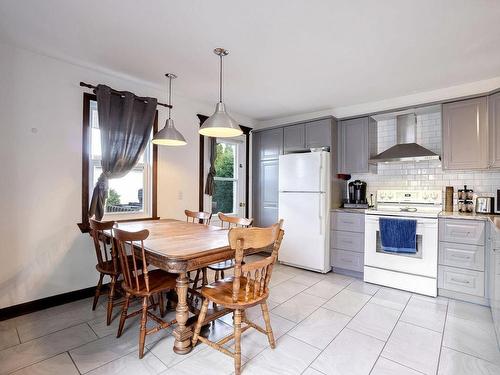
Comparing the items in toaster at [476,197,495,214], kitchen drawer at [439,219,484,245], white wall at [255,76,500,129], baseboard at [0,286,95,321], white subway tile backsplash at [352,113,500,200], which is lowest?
baseboard at [0,286,95,321]

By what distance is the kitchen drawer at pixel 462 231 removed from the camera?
2.72 metres

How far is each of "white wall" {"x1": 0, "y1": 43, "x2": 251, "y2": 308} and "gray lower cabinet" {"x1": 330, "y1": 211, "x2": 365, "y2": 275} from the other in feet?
10.1

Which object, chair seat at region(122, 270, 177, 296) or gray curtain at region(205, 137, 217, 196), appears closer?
chair seat at region(122, 270, 177, 296)

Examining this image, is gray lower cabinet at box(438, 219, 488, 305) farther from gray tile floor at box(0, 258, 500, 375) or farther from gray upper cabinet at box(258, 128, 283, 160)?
gray upper cabinet at box(258, 128, 283, 160)

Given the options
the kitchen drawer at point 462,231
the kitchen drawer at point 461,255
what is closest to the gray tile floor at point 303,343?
the kitchen drawer at point 461,255

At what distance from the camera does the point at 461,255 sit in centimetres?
281

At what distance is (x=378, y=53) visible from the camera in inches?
96.4

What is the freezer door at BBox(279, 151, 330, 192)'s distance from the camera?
3697mm

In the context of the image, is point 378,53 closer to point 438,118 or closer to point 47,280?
point 438,118

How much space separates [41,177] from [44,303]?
1245 mm

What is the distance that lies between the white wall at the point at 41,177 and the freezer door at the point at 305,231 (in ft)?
8.49

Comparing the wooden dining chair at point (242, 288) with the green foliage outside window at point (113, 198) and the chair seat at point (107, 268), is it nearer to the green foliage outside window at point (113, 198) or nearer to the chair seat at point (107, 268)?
the chair seat at point (107, 268)

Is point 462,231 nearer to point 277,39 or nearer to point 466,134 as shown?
point 466,134

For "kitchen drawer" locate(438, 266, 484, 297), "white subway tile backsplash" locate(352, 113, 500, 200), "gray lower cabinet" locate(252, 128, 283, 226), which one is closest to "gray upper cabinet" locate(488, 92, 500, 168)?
"white subway tile backsplash" locate(352, 113, 500, 200)
